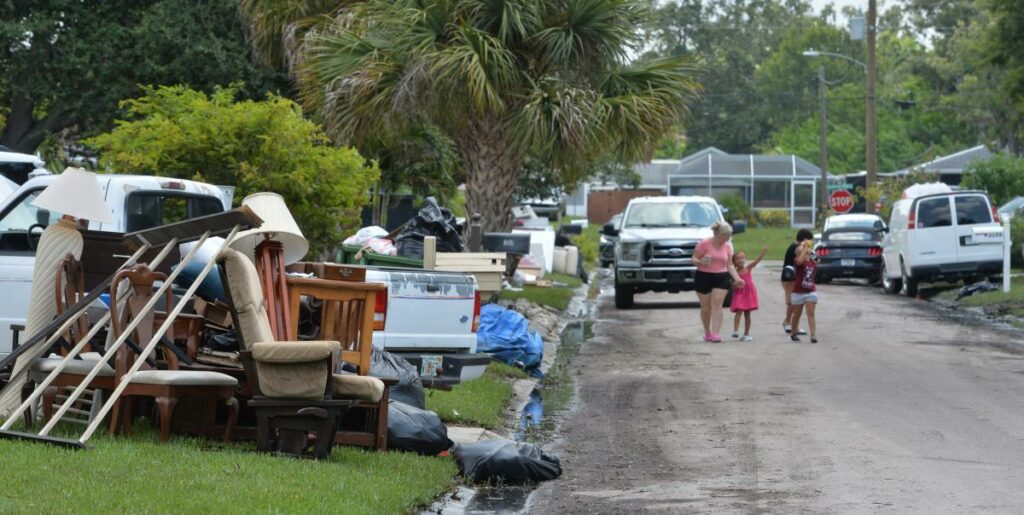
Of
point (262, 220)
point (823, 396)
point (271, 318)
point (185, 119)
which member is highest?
point (185, 119)

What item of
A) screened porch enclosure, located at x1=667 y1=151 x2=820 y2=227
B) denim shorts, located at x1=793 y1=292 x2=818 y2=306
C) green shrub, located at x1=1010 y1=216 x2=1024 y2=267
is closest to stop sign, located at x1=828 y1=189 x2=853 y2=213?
green shrub, located at x1=1010 y1=216 x2=1024 y2=267

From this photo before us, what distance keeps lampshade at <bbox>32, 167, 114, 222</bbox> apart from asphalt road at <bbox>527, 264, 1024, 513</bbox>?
363cm

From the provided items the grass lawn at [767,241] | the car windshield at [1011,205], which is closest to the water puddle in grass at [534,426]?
the car windshield at [1011,205]

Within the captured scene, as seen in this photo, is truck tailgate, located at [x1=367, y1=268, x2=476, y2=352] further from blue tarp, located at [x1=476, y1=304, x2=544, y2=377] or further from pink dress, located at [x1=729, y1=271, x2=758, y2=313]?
pink dress, located at [x1=729, y1=271, x2=758, y2=313]

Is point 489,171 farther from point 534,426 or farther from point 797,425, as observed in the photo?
point 797,425

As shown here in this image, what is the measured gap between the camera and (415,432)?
35.3 ft

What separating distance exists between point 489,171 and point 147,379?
1585cm

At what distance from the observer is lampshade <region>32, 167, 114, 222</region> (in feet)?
34.3

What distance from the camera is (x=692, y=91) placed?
25000 millimetres

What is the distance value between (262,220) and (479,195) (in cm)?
1497

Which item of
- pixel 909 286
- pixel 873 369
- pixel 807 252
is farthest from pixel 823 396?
pixel 909 286

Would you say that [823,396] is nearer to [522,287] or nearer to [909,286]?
[522,287]

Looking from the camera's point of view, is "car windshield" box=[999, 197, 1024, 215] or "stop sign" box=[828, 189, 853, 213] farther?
"stop sign" box=[828, 189, 853, 213]

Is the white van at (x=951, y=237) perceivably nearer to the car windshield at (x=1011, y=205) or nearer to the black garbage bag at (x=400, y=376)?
the car windshield at (x=1011, y=205)
